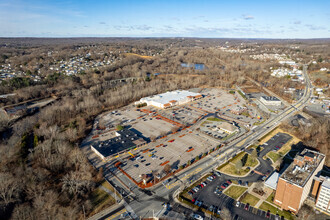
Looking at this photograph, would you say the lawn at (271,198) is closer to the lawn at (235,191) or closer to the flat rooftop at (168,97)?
the lawn at (235,191)

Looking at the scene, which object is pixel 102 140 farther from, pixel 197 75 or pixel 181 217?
pixel 197 75

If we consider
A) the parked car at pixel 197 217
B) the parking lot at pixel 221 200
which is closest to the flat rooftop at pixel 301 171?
the parking lot at pixel 221 200

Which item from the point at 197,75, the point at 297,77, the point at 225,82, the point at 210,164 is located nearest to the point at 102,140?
the point at 210,164

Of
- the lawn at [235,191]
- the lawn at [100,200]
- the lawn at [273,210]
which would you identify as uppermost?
the lawn at [235,191]

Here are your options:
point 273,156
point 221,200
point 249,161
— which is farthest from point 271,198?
point 273,156

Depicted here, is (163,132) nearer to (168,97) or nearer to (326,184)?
(168,97)

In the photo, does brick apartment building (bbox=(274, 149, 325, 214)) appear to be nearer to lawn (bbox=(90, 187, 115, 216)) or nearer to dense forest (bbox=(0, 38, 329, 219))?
dense forest (bbox=(0, 38, 329, 219))
